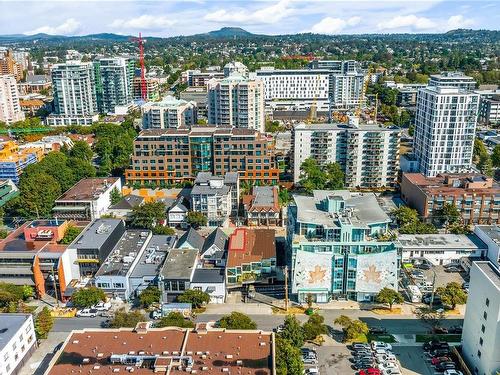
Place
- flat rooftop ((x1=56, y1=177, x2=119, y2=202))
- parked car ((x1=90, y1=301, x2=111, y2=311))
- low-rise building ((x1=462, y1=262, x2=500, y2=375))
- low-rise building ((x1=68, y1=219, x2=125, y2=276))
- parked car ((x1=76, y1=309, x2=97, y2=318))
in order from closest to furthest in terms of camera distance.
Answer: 1. low-rise building ((x1=462, y1=262, x2=500, y2=375))
2. parked car ((x1=76, y1=309, x2=97, y2=318))
3. parked car ((x1=90, y1=301, x2=111, y2=311))
4. low-rise building ((x1=68, y1=219, x2=125, y2=276))
5. flat rooftop ((x1=56, y1=177, x2=119, y2=202))

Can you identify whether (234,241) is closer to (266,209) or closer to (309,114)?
(266,209)

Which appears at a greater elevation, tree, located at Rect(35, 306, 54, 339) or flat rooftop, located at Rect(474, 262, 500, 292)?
flat rooftop, located at Rect(474, 262, 500, 292)

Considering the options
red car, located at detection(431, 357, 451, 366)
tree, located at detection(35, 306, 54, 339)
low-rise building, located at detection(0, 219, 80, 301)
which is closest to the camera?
red car, located at detection(431, 357, 451, 366)

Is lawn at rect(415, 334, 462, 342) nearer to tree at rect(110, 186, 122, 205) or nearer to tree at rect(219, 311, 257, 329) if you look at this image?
tree at rect(219, 311, 257, 329)

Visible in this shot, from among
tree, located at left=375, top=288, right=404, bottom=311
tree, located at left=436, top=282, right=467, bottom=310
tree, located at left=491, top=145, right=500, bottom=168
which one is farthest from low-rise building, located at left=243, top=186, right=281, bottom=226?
tree, located at left=491, top=145, right=500, bottom=168

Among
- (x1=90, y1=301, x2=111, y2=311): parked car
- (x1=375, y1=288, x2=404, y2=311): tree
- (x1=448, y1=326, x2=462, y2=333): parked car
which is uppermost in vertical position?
(x1=375, y1=288, x2=404, y2=311): tree

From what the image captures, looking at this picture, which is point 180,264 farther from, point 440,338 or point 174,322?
point 440,338

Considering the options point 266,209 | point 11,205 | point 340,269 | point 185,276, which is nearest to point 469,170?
point 266,209

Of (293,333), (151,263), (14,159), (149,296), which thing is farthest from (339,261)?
(14,159)
